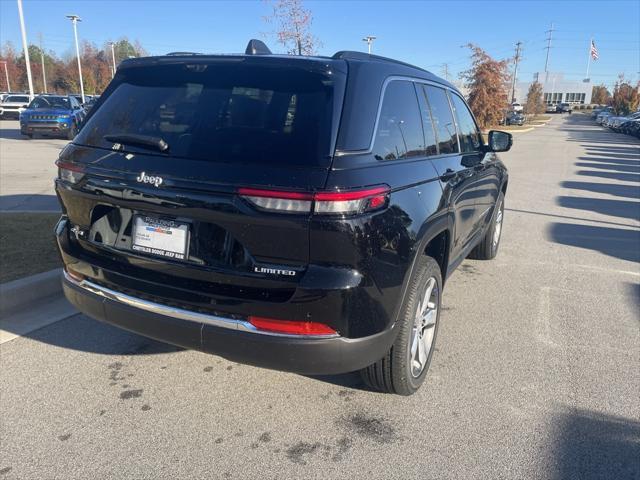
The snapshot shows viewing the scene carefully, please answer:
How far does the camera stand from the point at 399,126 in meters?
2.96

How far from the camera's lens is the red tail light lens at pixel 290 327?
7.80 feet

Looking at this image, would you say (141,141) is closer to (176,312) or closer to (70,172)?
(70,172)

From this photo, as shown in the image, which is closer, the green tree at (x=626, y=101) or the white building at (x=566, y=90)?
the green tree at (x=626, y=101)

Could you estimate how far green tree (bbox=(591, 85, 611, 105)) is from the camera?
119094 millimetres

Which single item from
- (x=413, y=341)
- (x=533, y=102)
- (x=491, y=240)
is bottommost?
(x=491, y=240)

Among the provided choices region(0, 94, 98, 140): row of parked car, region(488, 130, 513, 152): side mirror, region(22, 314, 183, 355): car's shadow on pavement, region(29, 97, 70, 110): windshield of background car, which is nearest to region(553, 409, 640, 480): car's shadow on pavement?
region(22, 314, 183, 355): car's shadow on pavement

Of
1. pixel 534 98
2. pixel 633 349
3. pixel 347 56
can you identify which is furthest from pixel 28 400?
pixel 534 98

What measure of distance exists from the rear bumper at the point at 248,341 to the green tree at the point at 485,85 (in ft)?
114

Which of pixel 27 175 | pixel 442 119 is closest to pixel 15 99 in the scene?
pixel 27 175

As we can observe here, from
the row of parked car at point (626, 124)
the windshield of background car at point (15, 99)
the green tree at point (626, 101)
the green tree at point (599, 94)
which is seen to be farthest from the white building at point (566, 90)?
the windshield of background car at point (15, 99)

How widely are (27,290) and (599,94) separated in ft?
A: 455

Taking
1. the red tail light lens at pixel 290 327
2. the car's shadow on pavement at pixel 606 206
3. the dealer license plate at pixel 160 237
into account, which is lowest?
the car's shadow on pavement at pixel 606 206

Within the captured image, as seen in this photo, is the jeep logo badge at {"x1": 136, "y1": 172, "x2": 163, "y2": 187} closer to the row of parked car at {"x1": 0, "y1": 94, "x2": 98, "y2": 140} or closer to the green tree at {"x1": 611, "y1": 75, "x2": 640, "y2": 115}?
the row of parked car at {"x1": 0, "y1": 94, "x2": 98, "y2": 140}

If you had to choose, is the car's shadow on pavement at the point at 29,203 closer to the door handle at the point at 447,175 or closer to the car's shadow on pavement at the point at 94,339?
the car's shadow on pavement at the point at 94,339
